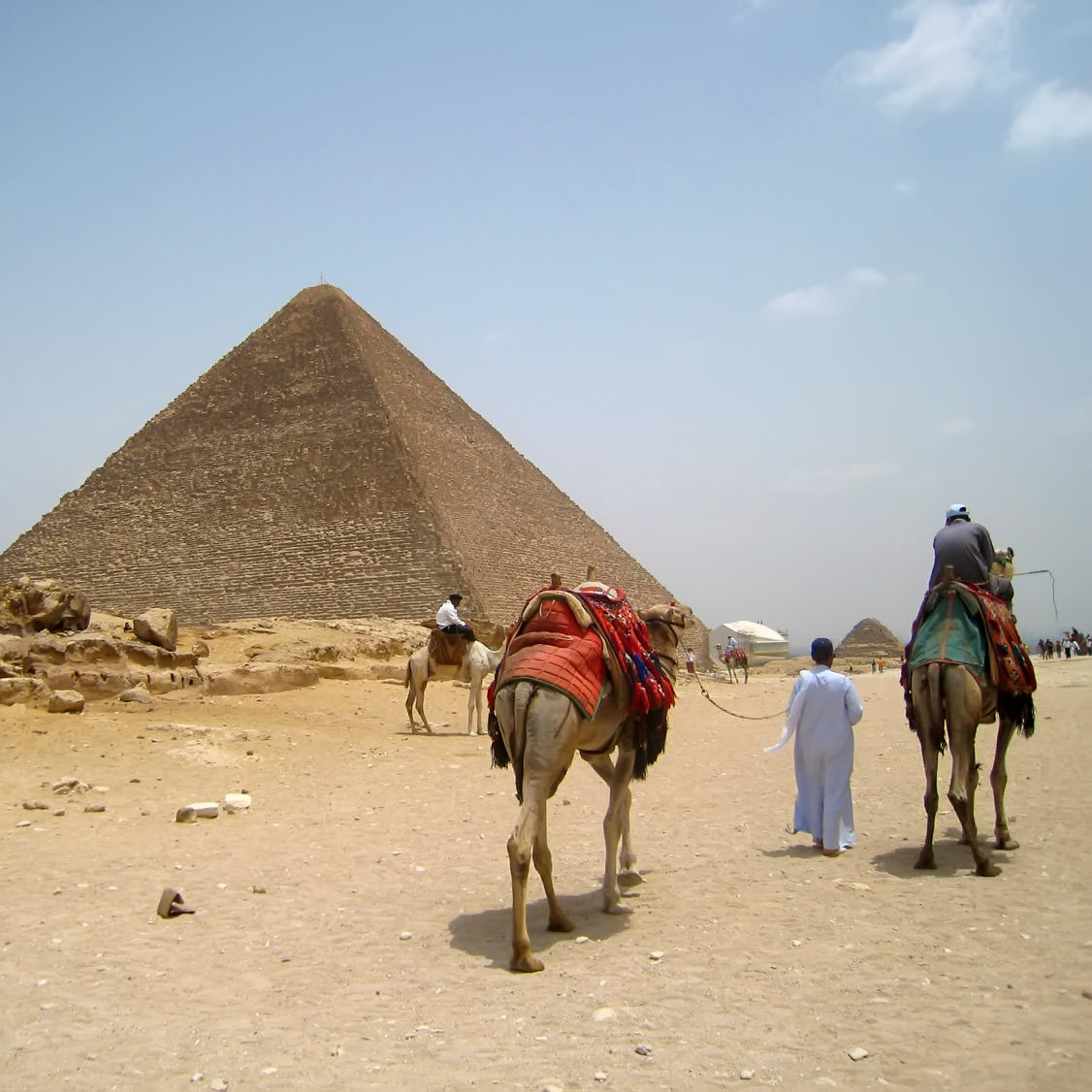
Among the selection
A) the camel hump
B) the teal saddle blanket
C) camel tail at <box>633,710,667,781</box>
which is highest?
the teal saddle blanket

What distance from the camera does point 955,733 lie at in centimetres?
499

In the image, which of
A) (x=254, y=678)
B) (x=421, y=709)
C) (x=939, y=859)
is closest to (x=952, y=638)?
(x=939, y=859)

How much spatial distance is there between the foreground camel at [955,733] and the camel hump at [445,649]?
265 inches

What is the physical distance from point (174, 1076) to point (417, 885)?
81.3 inches

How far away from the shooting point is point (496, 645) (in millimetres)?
27266

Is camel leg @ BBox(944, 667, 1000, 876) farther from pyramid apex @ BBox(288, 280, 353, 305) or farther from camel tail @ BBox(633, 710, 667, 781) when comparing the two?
pyramid apex @ BBox(288, 280, 353, 305)

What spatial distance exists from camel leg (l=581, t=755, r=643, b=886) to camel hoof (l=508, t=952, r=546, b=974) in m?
1.05

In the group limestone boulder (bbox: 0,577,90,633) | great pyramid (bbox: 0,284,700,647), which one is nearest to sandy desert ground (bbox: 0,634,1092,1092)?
limestone boulder (bbox: 0,577,90,633)

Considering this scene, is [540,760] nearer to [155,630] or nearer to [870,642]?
[155,630]

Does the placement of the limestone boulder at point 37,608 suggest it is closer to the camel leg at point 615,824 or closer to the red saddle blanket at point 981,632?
the camel leg at point 615,824

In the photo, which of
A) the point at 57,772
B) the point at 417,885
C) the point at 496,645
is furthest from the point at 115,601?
the point at 417,885

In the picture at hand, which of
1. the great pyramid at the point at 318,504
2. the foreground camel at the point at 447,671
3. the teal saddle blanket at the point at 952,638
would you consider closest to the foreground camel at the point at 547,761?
the teal saddle blanket at the point at 952,638

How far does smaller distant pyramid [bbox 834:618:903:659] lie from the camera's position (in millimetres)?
44625

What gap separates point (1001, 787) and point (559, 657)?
2886mm
